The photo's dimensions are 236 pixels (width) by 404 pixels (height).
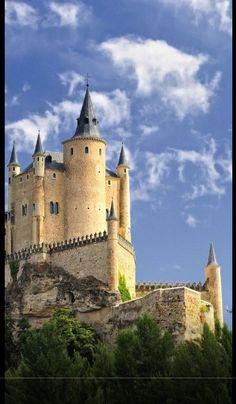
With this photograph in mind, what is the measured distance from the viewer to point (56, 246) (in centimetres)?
6856

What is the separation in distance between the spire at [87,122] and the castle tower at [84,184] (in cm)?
11

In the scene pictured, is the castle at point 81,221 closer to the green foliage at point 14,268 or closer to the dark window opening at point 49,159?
the dark window opening at point 49,159

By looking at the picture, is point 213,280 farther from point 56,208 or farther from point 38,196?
point 38,196

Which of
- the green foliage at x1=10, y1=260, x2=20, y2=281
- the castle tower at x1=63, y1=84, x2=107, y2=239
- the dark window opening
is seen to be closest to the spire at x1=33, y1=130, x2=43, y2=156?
the dark window opening

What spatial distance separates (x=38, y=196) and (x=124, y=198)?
29.1ft

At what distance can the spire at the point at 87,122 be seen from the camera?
242 feet

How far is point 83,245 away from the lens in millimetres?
66375

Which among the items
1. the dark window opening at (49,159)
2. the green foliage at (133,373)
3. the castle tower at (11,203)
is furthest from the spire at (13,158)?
the green foliage at (133,373)

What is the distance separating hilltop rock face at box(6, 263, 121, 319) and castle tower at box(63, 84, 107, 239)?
15.7 feet

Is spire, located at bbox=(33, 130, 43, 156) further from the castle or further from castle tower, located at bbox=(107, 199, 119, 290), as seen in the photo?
castle tower, located at bbox=(107, 199, 119, 290)

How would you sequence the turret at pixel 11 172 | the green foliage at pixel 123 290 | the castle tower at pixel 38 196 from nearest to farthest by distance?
1. the green foliage at pixel 123 290
2. the castle tower at pixel 38 196
3. the turret at pixel 11 172

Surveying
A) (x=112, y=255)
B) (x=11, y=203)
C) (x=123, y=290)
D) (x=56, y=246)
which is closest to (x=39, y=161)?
(x=11, y=203)
